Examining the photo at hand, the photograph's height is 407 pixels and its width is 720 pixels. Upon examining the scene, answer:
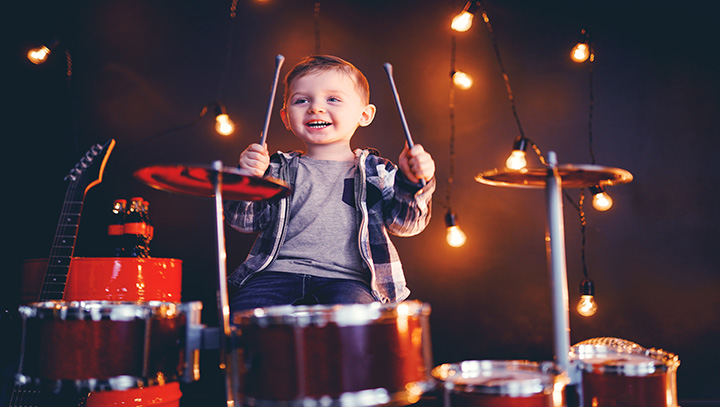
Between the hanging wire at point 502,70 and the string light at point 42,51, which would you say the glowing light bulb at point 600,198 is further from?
the string light at point 42,51

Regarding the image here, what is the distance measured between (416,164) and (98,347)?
0.87 m

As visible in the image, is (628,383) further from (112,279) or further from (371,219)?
(112,279)

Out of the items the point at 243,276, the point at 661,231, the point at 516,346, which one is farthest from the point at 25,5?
the point at 661,231

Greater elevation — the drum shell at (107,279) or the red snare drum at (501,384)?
the drum shell at (107,279)

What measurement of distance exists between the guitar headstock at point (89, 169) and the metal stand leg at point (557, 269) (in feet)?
5.09

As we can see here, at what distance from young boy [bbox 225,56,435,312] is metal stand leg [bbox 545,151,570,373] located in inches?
16.2

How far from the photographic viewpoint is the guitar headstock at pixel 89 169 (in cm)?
190

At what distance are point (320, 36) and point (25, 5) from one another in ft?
4.55

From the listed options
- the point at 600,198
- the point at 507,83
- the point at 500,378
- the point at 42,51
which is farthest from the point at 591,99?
the point at 42,51

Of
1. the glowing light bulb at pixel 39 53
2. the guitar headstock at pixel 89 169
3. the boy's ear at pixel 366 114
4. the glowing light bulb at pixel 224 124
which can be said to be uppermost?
the glowing light bulb at pixel 39 53

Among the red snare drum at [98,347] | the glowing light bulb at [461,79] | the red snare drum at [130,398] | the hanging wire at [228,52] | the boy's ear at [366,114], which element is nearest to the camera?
the red snare drum at [98,347]

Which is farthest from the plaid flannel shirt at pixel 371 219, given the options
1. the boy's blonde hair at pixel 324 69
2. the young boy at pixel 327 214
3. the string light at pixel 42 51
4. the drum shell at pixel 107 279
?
the string light at pixel 42 51

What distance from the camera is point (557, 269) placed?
1.20m

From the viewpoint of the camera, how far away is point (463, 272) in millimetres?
2248
